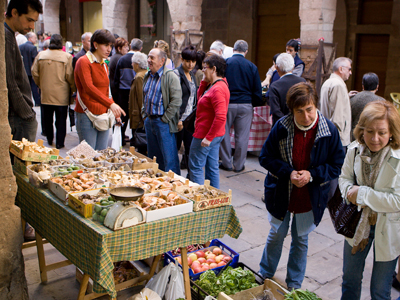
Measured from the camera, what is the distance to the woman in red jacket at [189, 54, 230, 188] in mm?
4668

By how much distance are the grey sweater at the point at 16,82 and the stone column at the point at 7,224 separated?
857mm

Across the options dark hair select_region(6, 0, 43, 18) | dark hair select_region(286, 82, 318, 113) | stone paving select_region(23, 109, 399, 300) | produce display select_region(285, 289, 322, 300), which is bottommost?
stone paving select_region(23, 109, 399, 300)

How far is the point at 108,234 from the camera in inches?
107

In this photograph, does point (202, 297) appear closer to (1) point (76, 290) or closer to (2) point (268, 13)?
(1) point (76, 290)

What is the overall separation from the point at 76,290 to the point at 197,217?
133cm

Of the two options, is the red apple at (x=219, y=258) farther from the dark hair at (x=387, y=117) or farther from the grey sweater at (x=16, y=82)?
the grey sweater at (x=16, y=82)

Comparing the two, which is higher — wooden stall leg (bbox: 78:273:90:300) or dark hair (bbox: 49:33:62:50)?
dark hair (bbox: 49:33:62:50)

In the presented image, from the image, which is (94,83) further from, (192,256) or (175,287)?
(175,287)

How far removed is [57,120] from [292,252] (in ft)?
17.7

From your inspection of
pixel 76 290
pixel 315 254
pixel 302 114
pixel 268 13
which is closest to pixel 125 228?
pixel 76 290

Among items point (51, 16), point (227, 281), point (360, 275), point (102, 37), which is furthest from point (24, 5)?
point (51, 16)

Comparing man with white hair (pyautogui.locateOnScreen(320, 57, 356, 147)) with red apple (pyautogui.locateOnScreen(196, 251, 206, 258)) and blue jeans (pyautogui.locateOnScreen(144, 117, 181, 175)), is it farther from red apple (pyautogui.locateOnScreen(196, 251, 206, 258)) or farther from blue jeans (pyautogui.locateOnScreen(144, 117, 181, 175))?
red apple (pyautogui.locateOnScreen(196, 251, 206, 258))

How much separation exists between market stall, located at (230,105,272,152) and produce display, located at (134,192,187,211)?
14.1ft

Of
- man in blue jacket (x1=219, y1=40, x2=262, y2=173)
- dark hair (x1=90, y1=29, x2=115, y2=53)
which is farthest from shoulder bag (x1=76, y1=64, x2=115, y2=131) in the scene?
man in blue jacket (x1=219, y1=40, x2=262, y2=173)
